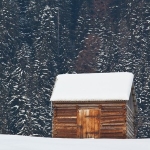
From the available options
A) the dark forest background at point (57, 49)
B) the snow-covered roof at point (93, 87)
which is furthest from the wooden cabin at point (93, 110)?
the dark forest background at point (57, 49)

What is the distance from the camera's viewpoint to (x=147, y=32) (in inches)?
3253

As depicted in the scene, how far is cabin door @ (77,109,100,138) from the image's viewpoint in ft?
105

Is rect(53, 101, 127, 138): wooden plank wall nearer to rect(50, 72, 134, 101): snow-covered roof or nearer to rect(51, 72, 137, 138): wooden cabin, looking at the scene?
rect(51, 72, 137, 138): wooden cabin

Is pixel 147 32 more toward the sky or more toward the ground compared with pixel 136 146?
more toward the ground

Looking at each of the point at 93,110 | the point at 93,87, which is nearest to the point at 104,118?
the point at 93,110

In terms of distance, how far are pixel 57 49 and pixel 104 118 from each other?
50.5 m

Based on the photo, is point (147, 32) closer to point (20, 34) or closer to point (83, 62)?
point (83, 62)

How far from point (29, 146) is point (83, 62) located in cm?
6419

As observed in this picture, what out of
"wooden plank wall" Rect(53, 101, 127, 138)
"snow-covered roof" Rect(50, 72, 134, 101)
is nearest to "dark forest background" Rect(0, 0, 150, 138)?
"snow-covered roof" Rect(50, 72, 134, 101)

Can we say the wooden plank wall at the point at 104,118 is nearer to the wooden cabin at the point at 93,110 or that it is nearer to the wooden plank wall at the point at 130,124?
the wooden cabin at the point at 93,110

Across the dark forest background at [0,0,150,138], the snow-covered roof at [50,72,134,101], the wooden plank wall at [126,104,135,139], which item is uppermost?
the snow-covered roof at [50,72,134,101]

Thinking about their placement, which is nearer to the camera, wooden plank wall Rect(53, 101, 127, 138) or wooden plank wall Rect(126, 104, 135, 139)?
wooden plank wall Rect(53, 101, 127, 138)

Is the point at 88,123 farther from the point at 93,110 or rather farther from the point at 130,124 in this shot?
the point at 130,124

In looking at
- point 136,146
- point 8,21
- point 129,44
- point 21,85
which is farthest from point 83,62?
point 136,146
